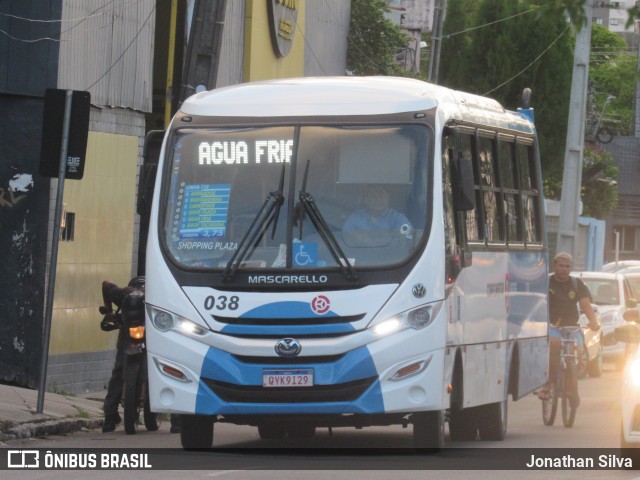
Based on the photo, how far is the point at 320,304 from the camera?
1228 centimetres

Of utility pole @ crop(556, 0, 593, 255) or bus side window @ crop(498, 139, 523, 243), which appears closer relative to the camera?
bus side window @ crop(498, 139, 523, 243)

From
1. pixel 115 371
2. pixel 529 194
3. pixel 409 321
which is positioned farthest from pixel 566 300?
pixel 409 321

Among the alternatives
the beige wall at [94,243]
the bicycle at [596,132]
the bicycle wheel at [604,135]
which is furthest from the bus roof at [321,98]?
the bicycle wheel at [604,135]

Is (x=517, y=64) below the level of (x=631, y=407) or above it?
above

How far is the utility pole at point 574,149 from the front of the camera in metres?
32.4

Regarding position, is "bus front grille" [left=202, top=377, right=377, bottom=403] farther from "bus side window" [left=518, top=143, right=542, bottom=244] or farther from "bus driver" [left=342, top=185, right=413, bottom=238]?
"bus side window" [left=518, top=143, right=542, bottom=244]

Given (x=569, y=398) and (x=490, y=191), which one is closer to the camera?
(x=490, y=191)

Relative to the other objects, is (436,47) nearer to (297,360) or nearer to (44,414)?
(44,414)

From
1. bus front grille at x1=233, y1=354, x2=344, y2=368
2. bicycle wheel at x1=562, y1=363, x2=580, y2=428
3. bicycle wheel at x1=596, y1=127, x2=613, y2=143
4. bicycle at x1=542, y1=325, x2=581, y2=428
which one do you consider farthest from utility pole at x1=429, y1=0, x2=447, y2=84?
bicycle wheel at x1=596, y1=127, x2=613, y2=143

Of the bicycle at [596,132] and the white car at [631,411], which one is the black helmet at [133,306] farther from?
the bicycle at [596,132]

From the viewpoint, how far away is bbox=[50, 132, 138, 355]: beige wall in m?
19.5

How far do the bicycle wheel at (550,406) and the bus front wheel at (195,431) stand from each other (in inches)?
220

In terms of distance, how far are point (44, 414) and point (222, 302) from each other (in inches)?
158

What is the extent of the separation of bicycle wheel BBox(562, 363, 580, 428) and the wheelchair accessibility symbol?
5705 mm
